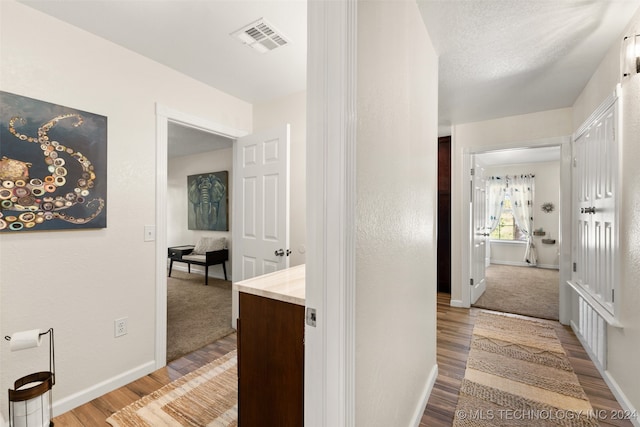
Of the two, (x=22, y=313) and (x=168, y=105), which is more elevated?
(x=168, y=105)

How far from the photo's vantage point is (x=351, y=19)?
2.87 feet

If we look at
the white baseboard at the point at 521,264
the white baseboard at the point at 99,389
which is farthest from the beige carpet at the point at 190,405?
the white baseboard at the point at 521,264

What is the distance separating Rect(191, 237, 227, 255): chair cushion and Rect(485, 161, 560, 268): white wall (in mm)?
5781

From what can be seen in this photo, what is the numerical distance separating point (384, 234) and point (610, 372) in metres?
2.27

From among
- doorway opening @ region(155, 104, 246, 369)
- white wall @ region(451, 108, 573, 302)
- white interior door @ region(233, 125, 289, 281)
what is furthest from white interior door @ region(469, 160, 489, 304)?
doorway opening @ region(155, 104, 246, 369)

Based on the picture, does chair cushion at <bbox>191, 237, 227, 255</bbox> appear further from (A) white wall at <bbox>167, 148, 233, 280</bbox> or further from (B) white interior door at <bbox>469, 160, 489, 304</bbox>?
(B) white interior door at <bbox>469, 160, 489, 304</bbox>

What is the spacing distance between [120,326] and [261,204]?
1484 millimetres

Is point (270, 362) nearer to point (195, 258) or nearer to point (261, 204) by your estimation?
point (261, 204)

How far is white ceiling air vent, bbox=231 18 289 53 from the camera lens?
191 centimetres

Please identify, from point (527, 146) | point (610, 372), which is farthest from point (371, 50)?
point (527, 146)

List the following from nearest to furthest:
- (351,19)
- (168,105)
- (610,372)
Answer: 1. (351,19)
2. (610,372)
3. (168,105)

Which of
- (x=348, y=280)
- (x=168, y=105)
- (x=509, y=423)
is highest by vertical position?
(x=168, y=105)

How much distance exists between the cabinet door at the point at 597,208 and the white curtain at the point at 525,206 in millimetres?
4298

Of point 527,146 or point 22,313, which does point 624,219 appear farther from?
point 22,313
